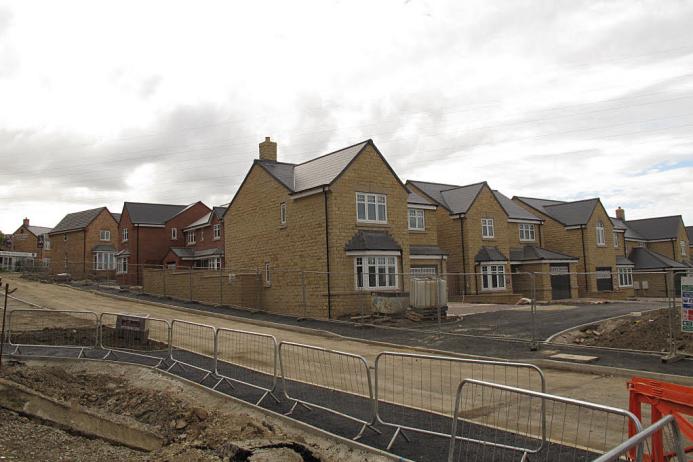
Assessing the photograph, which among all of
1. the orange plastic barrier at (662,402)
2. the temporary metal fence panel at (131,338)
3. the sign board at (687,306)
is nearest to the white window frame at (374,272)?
the temporary metal fence panel at (131,338)

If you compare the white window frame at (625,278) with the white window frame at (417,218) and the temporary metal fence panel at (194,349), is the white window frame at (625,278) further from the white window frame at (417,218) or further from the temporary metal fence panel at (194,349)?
the temporary metal fence panel at (194,349)

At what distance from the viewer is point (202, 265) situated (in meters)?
46.9

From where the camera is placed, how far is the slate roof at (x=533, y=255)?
1565 inches

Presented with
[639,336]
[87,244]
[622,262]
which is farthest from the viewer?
[87,244]

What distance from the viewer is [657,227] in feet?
198

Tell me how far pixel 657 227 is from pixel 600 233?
2119cm

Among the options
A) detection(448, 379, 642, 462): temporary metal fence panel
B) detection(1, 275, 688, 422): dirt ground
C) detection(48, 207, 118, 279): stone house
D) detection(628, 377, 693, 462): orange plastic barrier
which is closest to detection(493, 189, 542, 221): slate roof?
detection(1, 275, 688, 422): dirt ground

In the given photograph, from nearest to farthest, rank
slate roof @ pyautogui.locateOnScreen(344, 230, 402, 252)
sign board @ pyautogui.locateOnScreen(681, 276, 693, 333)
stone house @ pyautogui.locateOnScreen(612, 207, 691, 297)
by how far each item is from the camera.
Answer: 1. sign board @ pyautogui.locateOnScreen(681, 276, 693, 333)
2. slate roof @ pyautogui.locateOnScreen(344, 230, 402, 252)
3. stone house @ pyautogui.locateOnScreen(612, 207, 691, 297)

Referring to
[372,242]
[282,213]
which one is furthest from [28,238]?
[372,242]

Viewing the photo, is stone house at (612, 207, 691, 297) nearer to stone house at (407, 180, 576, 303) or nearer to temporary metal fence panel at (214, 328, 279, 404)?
stone house at (407, 180, 576, 303)

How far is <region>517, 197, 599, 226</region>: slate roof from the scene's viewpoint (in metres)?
43.7

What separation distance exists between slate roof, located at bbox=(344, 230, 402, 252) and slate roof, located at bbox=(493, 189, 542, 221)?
58.5 ft

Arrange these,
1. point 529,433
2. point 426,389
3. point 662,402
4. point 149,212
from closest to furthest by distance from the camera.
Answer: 1. point 662,402
2. point 529,433
3. point 426,389
4. point 149,212

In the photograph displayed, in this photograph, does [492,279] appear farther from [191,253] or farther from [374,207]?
[191,253]
